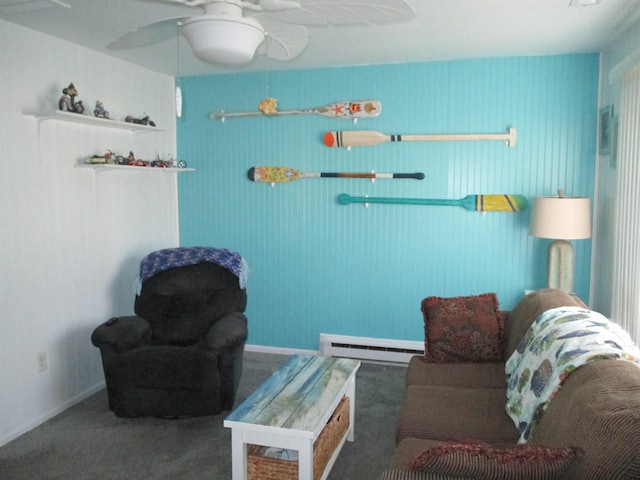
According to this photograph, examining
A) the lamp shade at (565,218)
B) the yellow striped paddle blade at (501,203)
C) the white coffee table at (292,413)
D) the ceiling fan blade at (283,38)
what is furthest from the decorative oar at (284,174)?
the ceiling fan blade at (283,38)

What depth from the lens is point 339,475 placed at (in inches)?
102

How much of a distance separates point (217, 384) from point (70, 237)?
1323 millimetres

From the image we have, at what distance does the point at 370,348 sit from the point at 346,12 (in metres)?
2.88

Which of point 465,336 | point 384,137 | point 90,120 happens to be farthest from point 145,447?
point 384,137

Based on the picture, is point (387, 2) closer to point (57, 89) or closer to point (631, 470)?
point (631, 470)

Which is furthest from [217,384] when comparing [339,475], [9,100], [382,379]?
[9,100]

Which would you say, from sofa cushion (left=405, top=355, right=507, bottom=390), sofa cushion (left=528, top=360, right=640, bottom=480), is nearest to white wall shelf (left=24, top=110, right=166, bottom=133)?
sofa cushion (left=405, top=355, right=507, bottom=390)

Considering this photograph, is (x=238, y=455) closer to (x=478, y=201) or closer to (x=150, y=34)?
(x=150, y=34)

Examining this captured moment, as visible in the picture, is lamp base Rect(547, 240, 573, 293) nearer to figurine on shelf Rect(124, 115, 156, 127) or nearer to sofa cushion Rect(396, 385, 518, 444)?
sofa cushion Rect(396, 385, 518, 444)

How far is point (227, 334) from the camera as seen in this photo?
3152mm

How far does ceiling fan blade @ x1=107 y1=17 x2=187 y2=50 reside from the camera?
1.84 m

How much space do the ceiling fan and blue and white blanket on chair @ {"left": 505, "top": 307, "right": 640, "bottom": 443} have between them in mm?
1252

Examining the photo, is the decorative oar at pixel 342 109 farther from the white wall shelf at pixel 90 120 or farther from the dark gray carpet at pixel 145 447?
the dark gray carpet at pixel 145 447

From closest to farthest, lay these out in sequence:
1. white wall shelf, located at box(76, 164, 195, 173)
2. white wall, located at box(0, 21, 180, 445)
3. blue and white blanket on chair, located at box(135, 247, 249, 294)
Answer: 1. white wall, located at box(0, 21, 180, 445)
2. white wall shelf, located at box(76, 164, 195, 173)
3. blue and white blanket on chair, located at box(135, 247, 249, 294)
